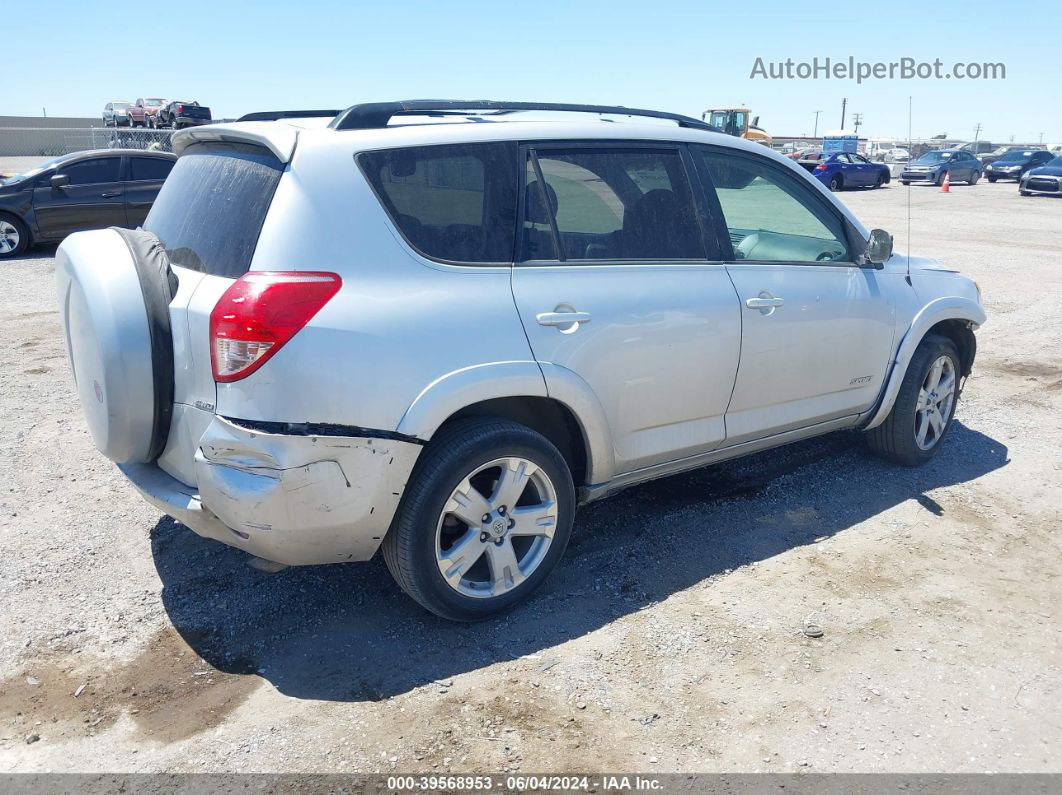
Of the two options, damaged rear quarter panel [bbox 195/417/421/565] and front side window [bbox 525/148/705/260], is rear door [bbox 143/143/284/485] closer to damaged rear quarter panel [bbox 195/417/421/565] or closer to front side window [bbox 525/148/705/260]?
damaged rear quarter panel [bbox 195/417/421/565]

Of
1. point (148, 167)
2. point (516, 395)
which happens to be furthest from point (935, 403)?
point (148, 167)

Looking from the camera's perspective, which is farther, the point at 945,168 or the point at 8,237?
the point at 945,168

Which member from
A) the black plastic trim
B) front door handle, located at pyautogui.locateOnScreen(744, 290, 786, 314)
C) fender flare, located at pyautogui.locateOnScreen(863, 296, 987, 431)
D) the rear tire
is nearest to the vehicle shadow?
fender flare, located at pyautogui.locateOnScreen(863, 296, 987, 431)

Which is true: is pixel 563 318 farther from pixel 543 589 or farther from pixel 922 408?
pixel 922 408

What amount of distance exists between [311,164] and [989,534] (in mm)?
3739

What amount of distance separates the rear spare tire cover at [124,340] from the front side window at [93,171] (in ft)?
36.8

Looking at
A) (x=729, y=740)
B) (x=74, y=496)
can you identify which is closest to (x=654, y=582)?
(x=729, y=740)

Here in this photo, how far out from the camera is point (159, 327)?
10.6 feet

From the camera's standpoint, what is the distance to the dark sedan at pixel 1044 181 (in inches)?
1186

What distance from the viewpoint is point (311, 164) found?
125 inches

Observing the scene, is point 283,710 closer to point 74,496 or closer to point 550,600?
point 550,600

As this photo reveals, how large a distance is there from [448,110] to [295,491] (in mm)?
1785

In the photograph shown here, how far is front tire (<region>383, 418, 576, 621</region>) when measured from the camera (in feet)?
10.8

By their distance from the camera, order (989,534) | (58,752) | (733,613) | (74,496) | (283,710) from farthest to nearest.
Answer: (74,496), (989,534), (733,613), (283,710), (58,752)
